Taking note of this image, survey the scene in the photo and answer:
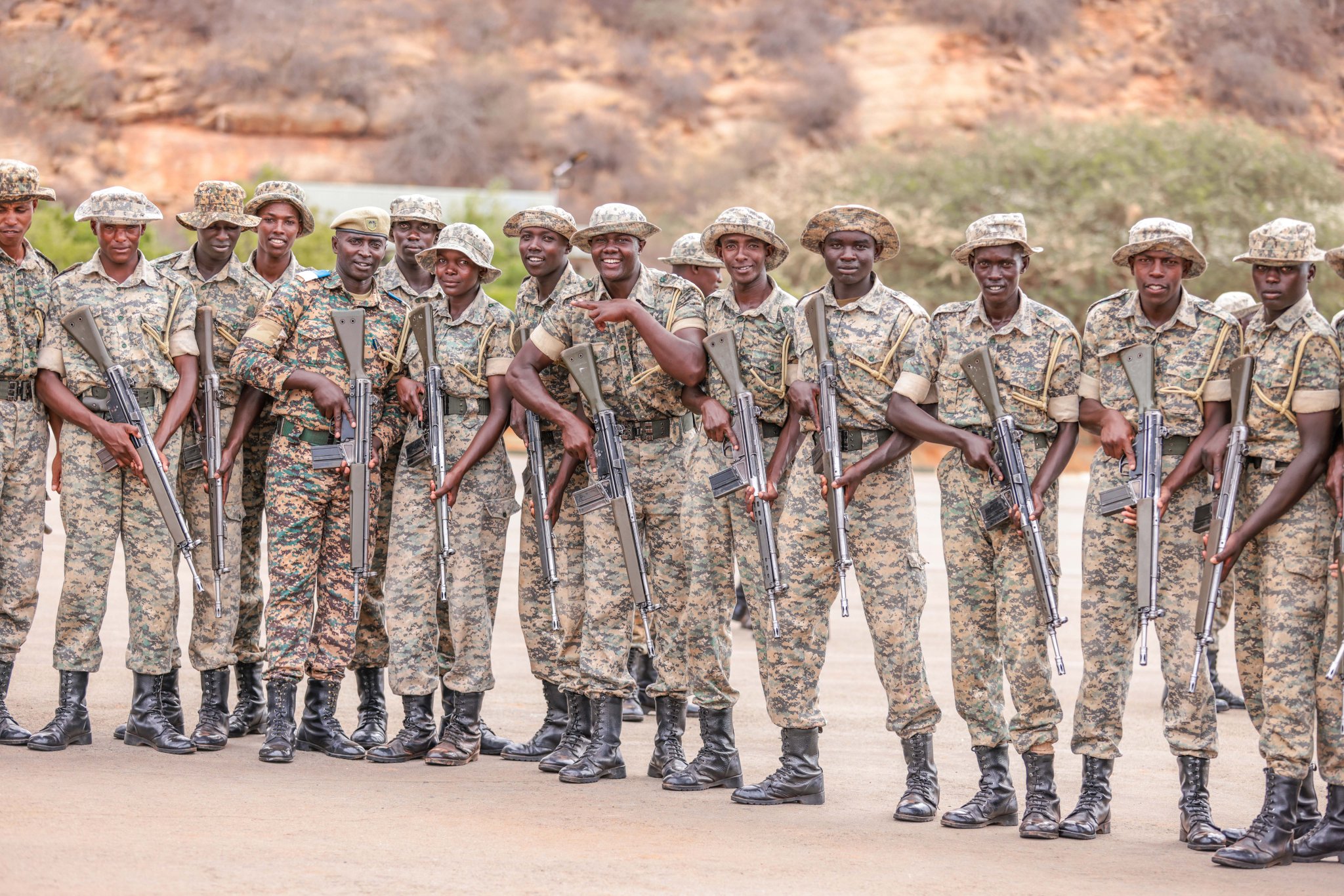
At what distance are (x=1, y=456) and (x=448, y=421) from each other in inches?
84.6

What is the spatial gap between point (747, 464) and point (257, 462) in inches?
111

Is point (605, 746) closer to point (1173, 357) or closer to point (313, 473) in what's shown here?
point (313, 473)

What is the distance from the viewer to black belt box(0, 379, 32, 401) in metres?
7.12

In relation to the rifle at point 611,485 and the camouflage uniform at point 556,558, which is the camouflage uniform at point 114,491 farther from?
the rifle at point 611,485

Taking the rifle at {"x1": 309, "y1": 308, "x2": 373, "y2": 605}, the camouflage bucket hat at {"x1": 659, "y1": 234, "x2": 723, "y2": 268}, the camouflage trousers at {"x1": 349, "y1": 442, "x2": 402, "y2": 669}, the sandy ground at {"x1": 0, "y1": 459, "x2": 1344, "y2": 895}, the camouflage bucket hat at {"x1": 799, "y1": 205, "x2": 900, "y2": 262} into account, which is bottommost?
the sandy ground at {"x1": 0, "y1": 459, "x2": 1344, "y2": 895}

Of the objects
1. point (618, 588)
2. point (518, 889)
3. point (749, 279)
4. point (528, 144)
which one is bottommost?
point (518, 889)

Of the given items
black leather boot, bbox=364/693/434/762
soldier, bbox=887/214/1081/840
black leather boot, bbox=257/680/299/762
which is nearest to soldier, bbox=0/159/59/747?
black leather boot, bbox=257/680/299/762

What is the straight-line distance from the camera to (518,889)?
4.94 m

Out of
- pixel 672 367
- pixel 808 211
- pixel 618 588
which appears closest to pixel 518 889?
pixel 618 588

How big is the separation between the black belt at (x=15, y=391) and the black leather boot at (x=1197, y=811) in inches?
221

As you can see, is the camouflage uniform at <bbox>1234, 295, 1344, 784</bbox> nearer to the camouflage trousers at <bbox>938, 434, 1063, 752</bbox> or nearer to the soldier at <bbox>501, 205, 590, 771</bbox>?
the camouflage trousers at <bbox>938, 434, 1063, 752</bbox>

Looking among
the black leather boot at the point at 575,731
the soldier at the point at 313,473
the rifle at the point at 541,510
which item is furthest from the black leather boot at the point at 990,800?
the soldier at the point at 313,473

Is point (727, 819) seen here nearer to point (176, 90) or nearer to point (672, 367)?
point (672, 367)

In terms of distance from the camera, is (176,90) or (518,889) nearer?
Answer: (518,889)
